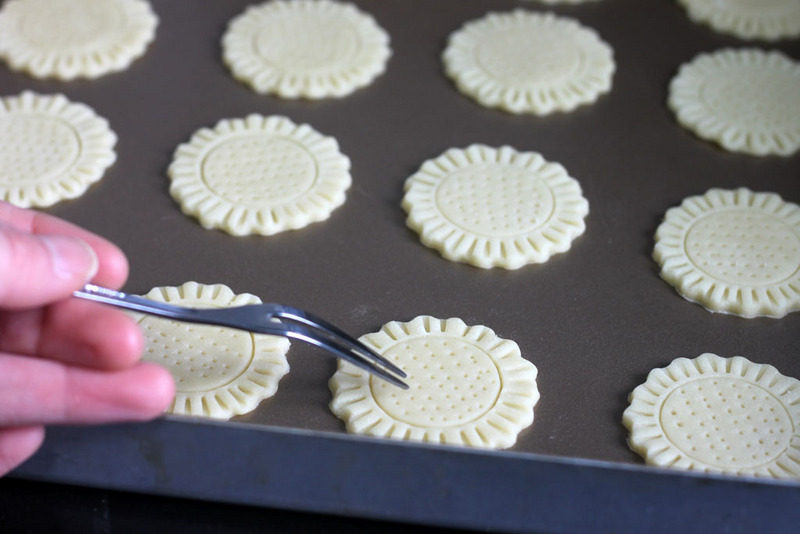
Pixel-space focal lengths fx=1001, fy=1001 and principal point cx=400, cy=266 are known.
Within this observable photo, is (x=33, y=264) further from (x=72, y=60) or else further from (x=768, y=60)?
(x=768, y=60)

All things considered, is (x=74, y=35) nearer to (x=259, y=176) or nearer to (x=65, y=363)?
(x=259, y=176)

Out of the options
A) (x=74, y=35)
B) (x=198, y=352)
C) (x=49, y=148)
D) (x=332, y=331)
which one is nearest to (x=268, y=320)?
(x=332, y=331)

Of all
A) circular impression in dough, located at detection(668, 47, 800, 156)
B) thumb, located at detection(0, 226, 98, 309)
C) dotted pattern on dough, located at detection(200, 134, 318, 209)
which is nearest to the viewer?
thumb, located at detection(0, 226, 98, 309)

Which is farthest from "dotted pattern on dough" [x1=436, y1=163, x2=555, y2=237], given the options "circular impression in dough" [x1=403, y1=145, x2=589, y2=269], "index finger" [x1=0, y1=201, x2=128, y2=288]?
"index finger" [x1=0, y1=201, x2=128, y2=288]

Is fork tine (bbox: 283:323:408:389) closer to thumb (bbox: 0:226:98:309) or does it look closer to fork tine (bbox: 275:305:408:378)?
fork tine (bbox: 275:305:408:378)

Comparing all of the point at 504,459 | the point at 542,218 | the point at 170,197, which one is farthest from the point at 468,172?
the point at 504,459
